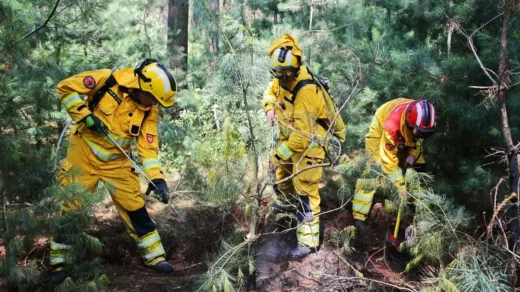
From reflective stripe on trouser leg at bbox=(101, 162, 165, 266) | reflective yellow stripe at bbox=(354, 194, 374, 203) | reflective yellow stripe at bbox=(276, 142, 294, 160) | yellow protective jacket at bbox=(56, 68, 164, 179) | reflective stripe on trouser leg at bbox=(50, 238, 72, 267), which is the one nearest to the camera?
reflective stripe on trouser leg at bbox=(50, 238, 72, 267)

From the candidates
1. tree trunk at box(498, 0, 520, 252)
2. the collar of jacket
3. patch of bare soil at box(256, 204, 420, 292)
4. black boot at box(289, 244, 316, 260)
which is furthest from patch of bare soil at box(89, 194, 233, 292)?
tree trunk at box(498, 0, 520, 252)

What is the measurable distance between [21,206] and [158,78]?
5.25ft

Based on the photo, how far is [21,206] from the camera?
3.13 metres

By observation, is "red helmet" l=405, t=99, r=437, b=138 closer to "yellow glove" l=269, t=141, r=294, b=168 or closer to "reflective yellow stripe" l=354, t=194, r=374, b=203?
"reflective yellow stripe" l=354, t=194, r=374, b=203

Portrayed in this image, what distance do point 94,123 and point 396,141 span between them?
311 cm

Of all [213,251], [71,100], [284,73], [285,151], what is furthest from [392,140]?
[71,100]

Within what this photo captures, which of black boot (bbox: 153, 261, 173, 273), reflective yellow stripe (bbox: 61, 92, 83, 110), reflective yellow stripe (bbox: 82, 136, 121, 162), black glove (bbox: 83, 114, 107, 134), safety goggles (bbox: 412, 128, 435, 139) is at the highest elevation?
reflective yellow stripe (bbox: 61, 92, 83, 110)

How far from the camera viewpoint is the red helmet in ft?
15.3

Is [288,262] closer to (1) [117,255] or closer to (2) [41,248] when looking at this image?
(1) [117,255]

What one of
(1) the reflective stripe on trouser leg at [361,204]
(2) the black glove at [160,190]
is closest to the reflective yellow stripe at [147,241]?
(2) the black glove at [160,190]

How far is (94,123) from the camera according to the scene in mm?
4102

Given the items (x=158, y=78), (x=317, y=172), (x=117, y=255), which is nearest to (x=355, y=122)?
(x=317, y=172)

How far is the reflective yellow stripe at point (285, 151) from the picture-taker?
16.6ft

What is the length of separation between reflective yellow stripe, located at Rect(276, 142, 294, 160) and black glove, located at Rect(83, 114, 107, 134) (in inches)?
74.1
